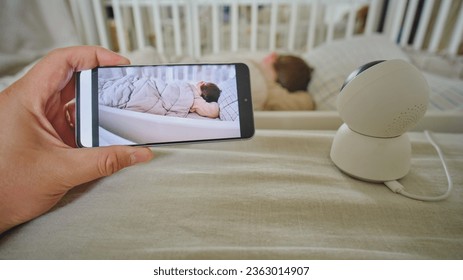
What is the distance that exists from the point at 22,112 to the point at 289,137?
Answer: 0.55m

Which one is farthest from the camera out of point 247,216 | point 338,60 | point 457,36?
point 457,36

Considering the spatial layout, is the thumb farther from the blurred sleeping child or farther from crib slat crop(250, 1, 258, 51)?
crib slat crop(250, 1, 258, 51)

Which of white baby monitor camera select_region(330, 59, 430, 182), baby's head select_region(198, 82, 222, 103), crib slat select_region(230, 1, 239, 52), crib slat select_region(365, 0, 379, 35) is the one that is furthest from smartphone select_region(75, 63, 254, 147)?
crib slat select_region(365, 0, 379, 35)

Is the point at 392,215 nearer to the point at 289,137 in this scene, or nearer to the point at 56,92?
the point at 289,137

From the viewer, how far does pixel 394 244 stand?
403mm

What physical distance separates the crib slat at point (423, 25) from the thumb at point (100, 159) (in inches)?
56.0

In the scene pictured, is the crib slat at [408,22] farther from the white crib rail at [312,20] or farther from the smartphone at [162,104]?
the smartphone at [162,104]

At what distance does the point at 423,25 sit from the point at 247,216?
1403 millimetres

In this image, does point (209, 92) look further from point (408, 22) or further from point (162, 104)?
point (408, 22)

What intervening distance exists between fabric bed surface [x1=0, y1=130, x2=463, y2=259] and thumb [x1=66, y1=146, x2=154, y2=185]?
46 millimetres

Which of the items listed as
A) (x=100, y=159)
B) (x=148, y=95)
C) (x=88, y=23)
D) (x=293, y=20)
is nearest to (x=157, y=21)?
(x=88, y=23)

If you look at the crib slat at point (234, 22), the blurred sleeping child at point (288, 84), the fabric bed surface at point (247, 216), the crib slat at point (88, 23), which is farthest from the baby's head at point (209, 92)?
the crib slat at point (88, 23)

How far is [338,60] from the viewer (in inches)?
42.2
